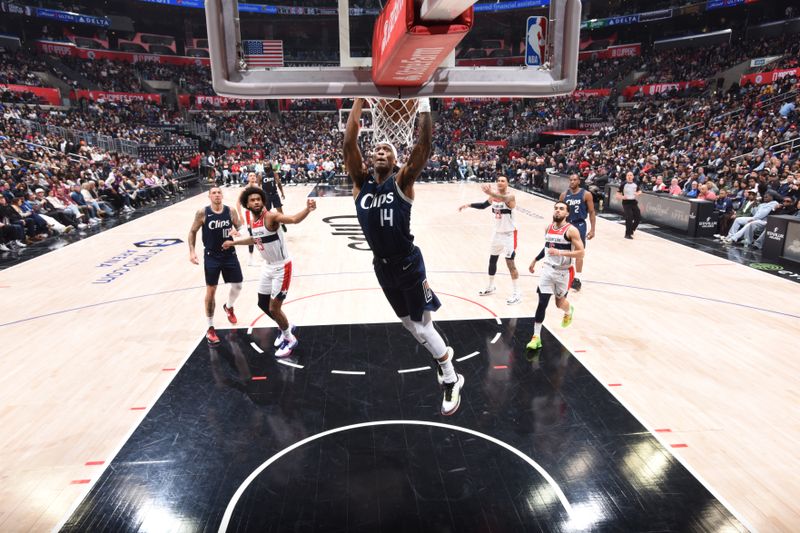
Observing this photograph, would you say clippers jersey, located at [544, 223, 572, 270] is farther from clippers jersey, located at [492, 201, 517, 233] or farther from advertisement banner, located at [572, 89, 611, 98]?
advertisement banner, located at [572, 89, 611, 98]

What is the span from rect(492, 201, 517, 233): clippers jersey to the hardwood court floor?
112 cm

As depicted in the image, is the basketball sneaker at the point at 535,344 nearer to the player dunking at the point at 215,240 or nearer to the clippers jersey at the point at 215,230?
the player dunking at the point at 215,240

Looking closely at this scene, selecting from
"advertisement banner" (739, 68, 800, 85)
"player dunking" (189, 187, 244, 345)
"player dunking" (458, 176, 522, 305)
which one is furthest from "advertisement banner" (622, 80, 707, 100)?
"player dunking" (189, 187, 244, 345)

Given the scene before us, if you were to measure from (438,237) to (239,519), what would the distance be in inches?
382

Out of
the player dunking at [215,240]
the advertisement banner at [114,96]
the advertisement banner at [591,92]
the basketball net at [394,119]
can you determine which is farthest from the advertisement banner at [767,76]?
the advertisement banner at [114,96]

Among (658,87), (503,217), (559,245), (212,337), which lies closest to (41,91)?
(212,337)

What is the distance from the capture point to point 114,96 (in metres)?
31.4

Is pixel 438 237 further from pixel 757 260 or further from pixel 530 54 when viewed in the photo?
pixel 530 54

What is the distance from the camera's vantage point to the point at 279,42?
4172mm

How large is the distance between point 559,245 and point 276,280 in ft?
10.6

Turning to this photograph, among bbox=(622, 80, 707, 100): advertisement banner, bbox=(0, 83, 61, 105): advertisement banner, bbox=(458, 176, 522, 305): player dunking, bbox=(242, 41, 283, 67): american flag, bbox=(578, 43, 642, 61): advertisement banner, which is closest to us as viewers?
bbox=(242, 41, 283, 67): american flag

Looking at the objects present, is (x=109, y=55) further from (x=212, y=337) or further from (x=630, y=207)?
(x=212, y=337)

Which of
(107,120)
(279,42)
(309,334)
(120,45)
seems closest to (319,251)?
(309,334)

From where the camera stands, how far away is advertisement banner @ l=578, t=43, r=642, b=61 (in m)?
35.0
